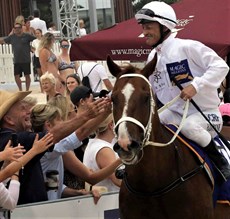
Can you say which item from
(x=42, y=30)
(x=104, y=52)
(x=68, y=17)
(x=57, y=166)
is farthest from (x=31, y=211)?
(x=68, y=17)

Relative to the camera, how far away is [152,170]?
5570 mm

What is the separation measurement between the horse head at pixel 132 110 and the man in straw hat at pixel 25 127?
0.65 m

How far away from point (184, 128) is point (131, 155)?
120cm

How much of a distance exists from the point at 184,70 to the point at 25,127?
1399mm

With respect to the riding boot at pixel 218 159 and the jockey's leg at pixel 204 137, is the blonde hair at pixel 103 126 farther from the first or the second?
the riding boot at pixel 218 159

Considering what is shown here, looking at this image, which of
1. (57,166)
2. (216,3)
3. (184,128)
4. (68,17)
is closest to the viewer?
(184,128)

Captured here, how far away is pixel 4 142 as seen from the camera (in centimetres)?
581

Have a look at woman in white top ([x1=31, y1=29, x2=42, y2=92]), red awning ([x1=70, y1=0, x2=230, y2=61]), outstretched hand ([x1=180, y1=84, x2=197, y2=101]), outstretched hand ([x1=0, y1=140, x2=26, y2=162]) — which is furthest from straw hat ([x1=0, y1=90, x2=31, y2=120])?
woman in white top ([x1=31, y1=29, x2=42, y2=92])

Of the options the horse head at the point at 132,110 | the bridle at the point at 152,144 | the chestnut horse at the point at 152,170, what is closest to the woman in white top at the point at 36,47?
the bridle at the point at 152,144

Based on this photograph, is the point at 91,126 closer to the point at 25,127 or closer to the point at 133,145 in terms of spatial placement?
the point at 25,127

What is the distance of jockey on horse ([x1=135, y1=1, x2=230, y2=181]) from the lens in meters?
6.07

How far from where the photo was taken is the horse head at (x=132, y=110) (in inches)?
196

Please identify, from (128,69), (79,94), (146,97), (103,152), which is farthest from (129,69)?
(79,94)

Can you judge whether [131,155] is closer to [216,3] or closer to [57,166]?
[57,166]
